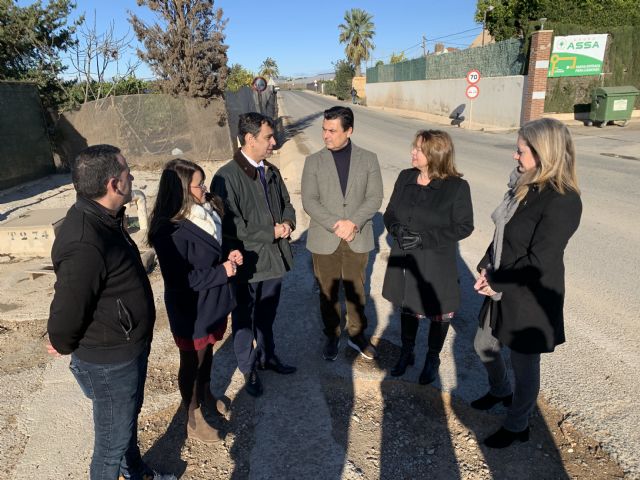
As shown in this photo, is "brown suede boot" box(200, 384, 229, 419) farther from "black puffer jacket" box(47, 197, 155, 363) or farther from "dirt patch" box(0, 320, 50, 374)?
"dirt patch" box(0, 320, 50, 374)

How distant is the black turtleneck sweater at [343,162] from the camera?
3277 millimetres

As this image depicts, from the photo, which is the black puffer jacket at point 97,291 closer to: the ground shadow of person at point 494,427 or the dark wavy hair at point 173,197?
the dark wavy hair at point 173,197

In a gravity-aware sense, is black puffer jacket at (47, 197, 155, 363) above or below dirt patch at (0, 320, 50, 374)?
above

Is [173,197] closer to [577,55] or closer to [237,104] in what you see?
[237,104]

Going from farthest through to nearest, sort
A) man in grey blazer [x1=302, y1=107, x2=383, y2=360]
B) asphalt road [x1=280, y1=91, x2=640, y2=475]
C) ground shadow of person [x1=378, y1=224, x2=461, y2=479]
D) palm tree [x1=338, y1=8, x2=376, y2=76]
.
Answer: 1. palm tree [x1=338, y1=8, x2=376, y2=76]
2. man in grey blazer [x1=302, y1=107, x2=383, y2=360]
3. asphalt road [x1=280, y1=91, x2=640, y2=475]
4. ground shadow of person [x1=378, y1=224, x2=461, y2=479]

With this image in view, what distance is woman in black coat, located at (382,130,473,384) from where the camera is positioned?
286 cm

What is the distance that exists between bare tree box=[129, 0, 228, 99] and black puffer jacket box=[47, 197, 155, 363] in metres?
11.8

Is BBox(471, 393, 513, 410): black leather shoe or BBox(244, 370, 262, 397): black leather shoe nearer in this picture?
BBox(471, 393, 513, 410): black leather shoe

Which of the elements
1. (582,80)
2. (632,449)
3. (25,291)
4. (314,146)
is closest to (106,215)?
(632,449)

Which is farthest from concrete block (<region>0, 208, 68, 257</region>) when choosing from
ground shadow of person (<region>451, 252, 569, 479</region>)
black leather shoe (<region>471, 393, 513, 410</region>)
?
black leather shoe (<region>471, 393, 513, 410</region>)

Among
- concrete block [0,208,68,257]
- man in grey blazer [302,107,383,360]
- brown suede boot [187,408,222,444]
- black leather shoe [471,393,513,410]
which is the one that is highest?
man in grey blazer [302,107,383,360]

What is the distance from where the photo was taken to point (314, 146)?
52.5 ft

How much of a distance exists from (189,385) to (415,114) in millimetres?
31101

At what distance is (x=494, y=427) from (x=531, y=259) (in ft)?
3.92
